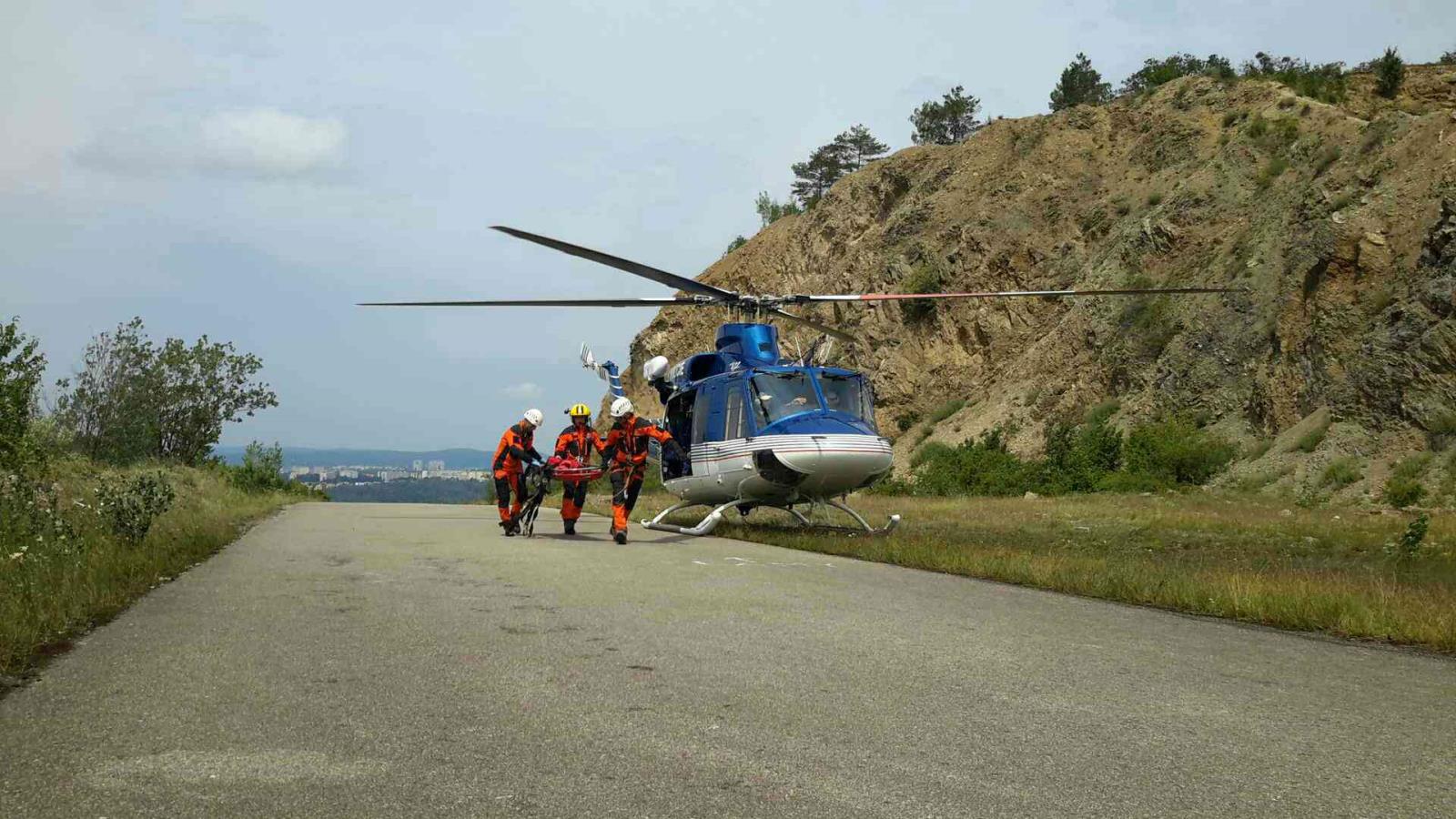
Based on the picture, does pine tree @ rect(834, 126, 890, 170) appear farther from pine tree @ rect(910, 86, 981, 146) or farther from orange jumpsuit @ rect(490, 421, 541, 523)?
orange jumpsuit @ rect(490, 421, 541, 523)

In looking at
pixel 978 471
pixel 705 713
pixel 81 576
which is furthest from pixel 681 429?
pixel 978 471

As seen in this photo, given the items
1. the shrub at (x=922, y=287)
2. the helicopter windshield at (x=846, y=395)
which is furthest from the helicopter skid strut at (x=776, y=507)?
the shrub at (x=922, y=287)

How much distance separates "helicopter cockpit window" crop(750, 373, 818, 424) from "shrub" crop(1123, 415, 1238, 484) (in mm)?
13950

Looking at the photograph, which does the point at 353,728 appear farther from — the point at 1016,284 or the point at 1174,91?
the point at 1174,91

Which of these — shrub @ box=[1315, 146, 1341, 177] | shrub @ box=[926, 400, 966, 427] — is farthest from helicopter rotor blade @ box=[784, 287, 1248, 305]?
shrub @ box=[926, 400, 966, 427]

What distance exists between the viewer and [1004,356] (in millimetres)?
45031

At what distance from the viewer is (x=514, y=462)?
18172 mm

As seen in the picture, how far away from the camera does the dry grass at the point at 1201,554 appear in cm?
924

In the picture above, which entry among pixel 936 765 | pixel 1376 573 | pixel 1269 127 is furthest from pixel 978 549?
pixel 1269 127

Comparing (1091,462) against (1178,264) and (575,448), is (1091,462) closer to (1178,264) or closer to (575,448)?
(1178,264)

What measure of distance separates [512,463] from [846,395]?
518cm

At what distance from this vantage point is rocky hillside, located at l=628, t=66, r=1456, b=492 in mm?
26027

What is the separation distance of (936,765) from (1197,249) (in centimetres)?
3615

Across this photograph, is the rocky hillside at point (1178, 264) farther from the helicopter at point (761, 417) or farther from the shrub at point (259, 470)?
the shrub at point (259, 470)
